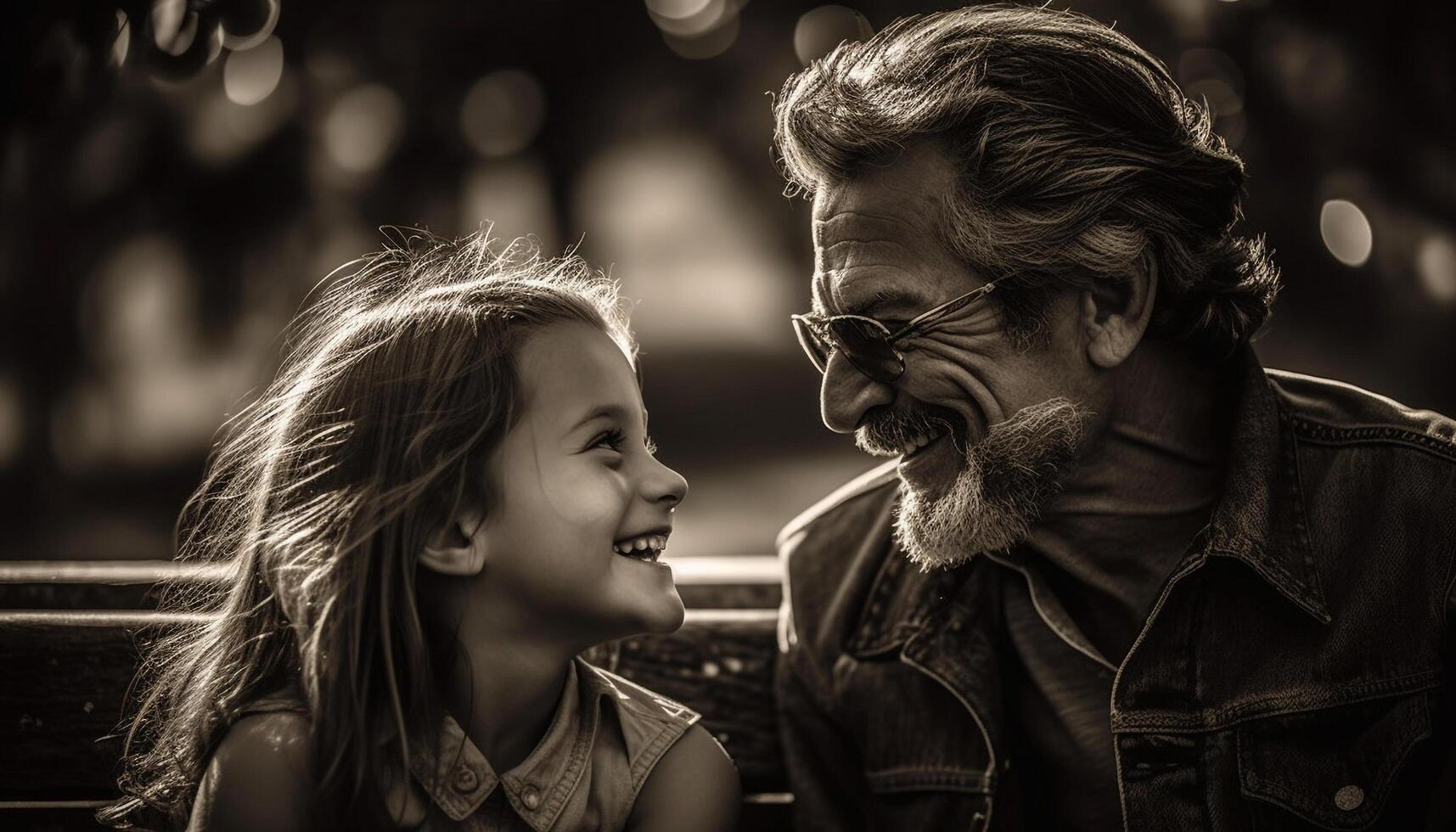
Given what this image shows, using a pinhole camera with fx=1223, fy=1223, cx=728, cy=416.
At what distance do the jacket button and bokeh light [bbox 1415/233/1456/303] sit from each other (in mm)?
Answer: 4710

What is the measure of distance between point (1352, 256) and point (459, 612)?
15.5 feet

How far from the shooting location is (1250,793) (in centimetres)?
192

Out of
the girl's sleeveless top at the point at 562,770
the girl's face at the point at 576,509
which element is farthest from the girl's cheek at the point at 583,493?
the girl's sleeveless top at the point at 562,770

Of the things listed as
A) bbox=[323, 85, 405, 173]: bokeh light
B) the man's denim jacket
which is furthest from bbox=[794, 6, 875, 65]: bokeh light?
the man's denim jacket

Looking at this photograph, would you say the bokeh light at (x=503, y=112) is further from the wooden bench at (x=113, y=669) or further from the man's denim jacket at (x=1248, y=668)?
the man's denim jacket at (x=1248, y=668)

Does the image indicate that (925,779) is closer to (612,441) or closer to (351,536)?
(612,441)

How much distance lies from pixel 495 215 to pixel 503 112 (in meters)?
0.59

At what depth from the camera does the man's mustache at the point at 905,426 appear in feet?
7.31

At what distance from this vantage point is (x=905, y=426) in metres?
2.23

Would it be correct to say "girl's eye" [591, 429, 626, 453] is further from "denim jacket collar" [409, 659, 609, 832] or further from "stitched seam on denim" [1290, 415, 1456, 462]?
"stitched seam on denim" [1290, 415, 1456, 462]

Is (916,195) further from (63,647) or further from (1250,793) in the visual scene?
(63,647)

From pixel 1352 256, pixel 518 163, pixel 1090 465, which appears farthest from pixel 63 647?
pixel 1352 256

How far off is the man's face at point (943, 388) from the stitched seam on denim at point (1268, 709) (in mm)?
383

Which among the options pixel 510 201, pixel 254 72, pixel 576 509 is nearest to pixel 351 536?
pixel 576 509
